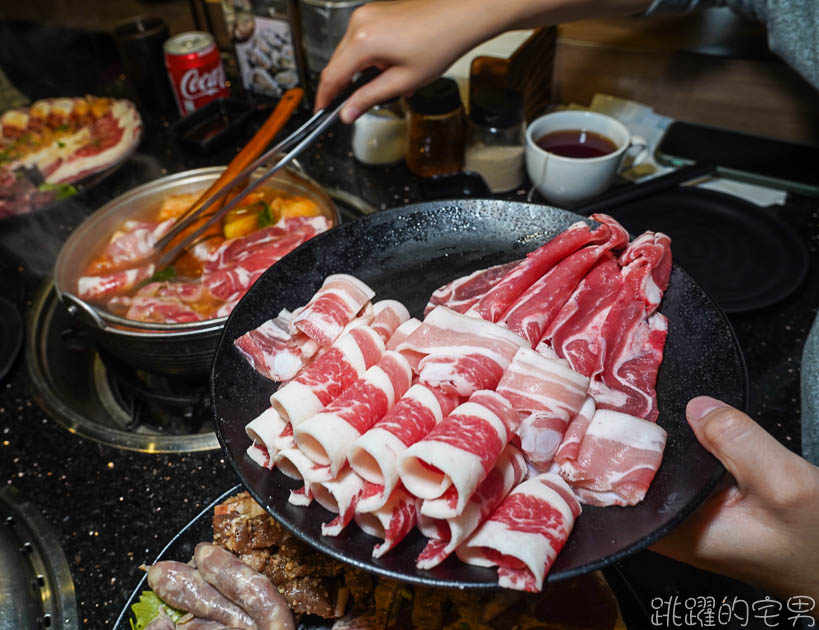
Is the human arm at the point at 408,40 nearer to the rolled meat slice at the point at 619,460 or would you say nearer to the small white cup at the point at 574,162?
the small white cup at the point at 574,162

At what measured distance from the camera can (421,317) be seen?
1353mm

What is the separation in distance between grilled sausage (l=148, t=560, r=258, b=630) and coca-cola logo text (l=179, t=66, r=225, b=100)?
6.90 ft

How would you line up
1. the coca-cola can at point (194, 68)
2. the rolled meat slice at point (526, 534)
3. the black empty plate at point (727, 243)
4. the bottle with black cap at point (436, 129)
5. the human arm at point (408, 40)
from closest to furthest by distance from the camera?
the rolled meat slice at point (526, 534)
the human arm at point (408, 40)
the black empty plate at point (727, 243)
the bottle with black cap at point (436, 129)
the coca-cola can at point (194, 68)

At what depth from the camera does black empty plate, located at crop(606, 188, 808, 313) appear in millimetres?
1745

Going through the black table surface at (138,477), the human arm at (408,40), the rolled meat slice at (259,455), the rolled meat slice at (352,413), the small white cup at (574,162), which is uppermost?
the human arm at (408,40)

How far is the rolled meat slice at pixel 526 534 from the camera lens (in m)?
0.84

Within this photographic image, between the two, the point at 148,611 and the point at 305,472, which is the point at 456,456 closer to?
the point at 305,472

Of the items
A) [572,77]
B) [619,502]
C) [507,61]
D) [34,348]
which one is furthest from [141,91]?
[619,502]

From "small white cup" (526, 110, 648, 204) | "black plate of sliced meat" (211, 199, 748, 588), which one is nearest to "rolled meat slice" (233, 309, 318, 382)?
"black plate of sliced meat" (211, 199, 748, 588)

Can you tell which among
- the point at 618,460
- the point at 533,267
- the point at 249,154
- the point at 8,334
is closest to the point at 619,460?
the point at 618,460

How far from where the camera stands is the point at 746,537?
3.54 ft

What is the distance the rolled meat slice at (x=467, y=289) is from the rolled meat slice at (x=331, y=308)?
15 centimetres

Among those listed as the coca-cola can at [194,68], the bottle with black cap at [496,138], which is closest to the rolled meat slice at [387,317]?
the bottle with black cap at [496,138]

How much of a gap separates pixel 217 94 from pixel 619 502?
8.18 ft
